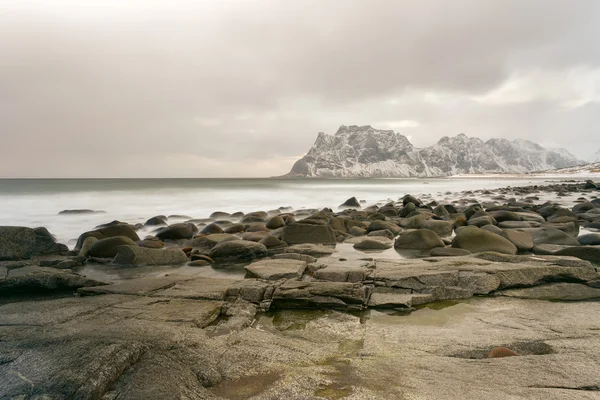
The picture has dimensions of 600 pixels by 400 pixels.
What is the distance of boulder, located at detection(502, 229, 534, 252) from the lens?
294 inches

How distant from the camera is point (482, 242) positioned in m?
7.34

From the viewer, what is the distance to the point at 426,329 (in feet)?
12.0

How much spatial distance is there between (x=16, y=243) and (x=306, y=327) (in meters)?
7.30

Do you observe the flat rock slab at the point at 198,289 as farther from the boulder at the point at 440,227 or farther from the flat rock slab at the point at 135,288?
the boulder at the point at 440,227

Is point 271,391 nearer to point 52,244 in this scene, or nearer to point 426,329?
point 426,329

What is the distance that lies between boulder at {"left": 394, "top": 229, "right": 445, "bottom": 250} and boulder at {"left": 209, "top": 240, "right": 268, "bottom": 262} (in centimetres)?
361

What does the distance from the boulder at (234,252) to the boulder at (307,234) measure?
1.68 m

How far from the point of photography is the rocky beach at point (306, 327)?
2398 millimetres

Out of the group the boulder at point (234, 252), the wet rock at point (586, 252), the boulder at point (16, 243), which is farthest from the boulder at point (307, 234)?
the boulder at point (16, 243)

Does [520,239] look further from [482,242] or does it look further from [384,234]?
[384,234]

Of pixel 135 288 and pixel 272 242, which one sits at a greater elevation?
pixel 135 288

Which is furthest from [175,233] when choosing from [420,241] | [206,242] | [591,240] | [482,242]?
[591,240]

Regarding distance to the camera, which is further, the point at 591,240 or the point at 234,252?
the point at 591,240

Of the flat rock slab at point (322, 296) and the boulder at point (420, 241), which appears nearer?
the flat rock slab at point (322, 296)
